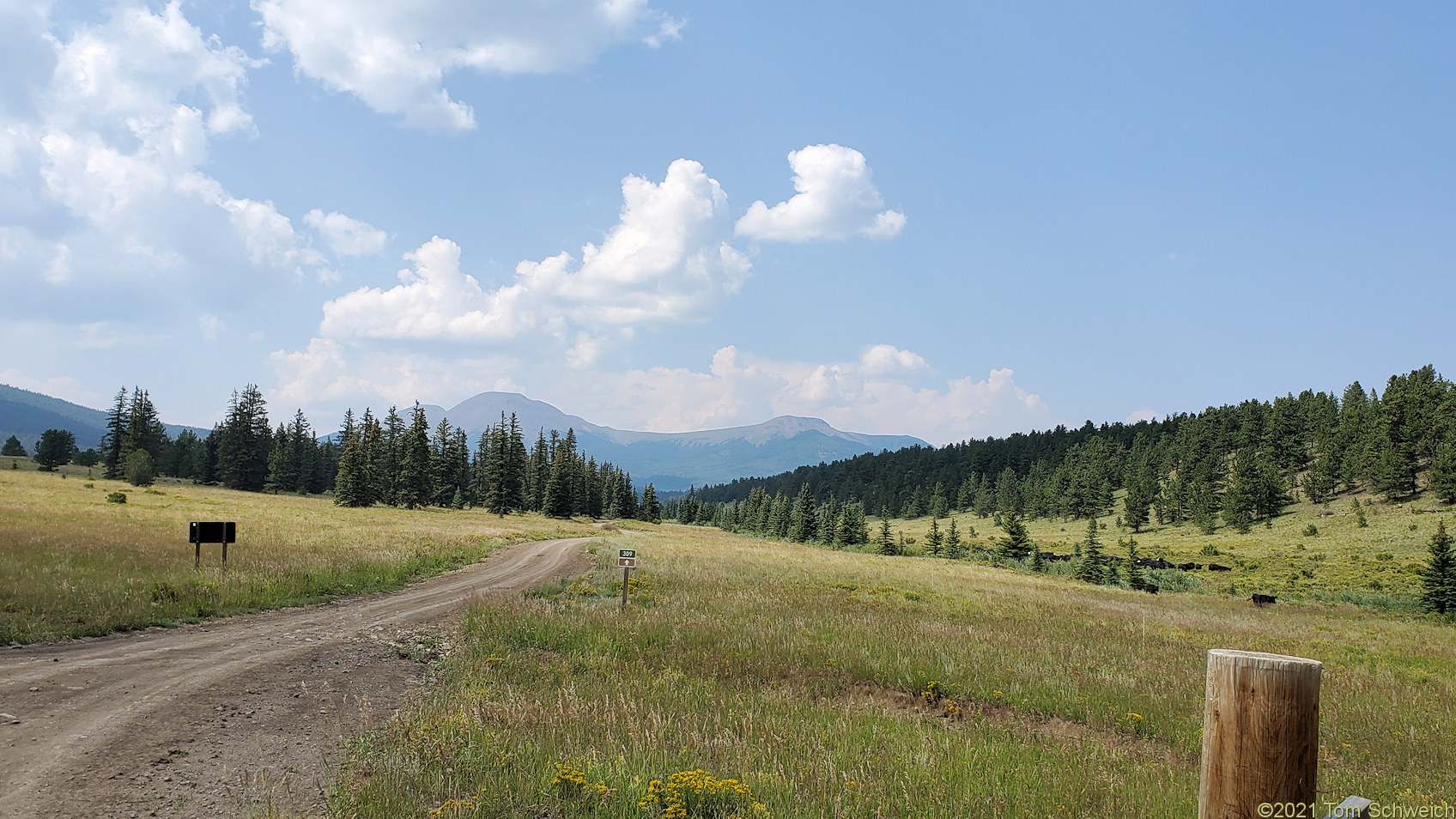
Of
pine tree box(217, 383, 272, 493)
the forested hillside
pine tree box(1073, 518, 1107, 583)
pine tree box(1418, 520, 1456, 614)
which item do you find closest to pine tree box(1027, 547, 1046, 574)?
pine tree box(1073, 518, 1107, 583)

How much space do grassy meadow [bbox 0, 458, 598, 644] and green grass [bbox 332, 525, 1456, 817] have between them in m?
6.36

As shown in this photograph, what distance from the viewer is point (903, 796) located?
5.64m

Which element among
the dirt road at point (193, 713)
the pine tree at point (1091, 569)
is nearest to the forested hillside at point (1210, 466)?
the pine tree at point (1091, 569)

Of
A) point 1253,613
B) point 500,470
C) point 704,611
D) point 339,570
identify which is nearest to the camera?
point 704,611

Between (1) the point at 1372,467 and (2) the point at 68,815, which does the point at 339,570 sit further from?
(1) the point at 1372,467

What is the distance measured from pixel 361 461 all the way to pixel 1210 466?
129664 millimetres

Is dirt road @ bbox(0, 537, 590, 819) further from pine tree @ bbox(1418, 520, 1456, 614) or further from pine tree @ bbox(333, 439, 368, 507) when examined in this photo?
pine tree @ bbox(333, 439, 368, 507)

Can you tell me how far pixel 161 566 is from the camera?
18250 mm

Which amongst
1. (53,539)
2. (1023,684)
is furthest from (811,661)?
(53,539)

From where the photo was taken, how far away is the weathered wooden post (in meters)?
2.64

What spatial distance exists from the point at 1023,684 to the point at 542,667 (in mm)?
7913

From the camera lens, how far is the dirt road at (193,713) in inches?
229

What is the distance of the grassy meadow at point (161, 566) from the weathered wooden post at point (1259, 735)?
16625 mm

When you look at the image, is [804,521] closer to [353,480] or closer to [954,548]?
[954,548]
